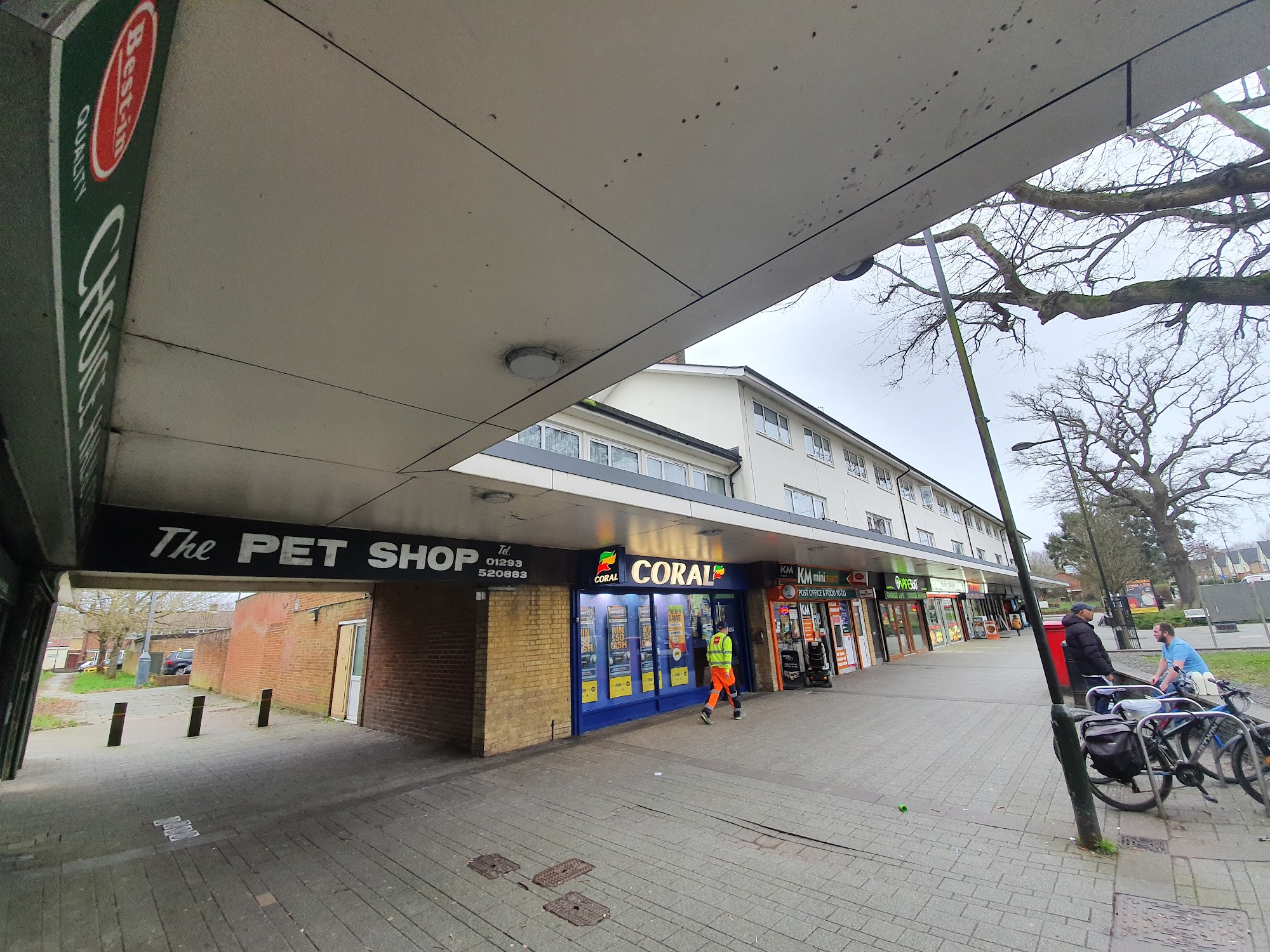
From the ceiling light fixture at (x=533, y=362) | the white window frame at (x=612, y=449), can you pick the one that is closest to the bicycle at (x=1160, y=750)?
the ceiling light fixture at (x=533, y=362)

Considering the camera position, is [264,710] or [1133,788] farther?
[264,710]

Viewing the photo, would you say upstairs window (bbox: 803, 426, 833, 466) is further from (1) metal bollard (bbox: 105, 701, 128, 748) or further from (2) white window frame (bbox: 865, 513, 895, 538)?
(1) metal bollard (bbox: 105, 701, 128, 748)

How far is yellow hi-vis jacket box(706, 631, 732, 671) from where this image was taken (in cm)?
987

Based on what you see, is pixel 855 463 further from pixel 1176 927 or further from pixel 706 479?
pixel 1176 927

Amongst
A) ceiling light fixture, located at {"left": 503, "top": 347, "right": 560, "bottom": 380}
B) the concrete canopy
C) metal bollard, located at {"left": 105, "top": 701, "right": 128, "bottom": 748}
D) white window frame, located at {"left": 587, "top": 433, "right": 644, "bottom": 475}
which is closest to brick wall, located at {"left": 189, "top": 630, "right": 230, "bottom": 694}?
metal bollard, located at {"left": 105, "top": 701, "right": 128, "bottom": 748}

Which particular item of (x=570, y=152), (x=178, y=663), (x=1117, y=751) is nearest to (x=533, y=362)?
(x=570, y=152)

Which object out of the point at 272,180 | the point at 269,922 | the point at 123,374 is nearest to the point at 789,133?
the point at 272,180

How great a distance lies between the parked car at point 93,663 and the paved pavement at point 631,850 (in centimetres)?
3506

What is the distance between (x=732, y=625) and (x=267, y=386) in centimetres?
1183

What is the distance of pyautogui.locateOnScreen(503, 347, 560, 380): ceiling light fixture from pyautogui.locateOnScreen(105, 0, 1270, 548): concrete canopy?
0.08 meters

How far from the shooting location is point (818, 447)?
18.8m

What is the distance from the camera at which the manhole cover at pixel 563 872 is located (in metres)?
4.21

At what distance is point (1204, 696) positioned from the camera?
608cm

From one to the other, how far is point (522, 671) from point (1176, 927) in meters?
7.54
